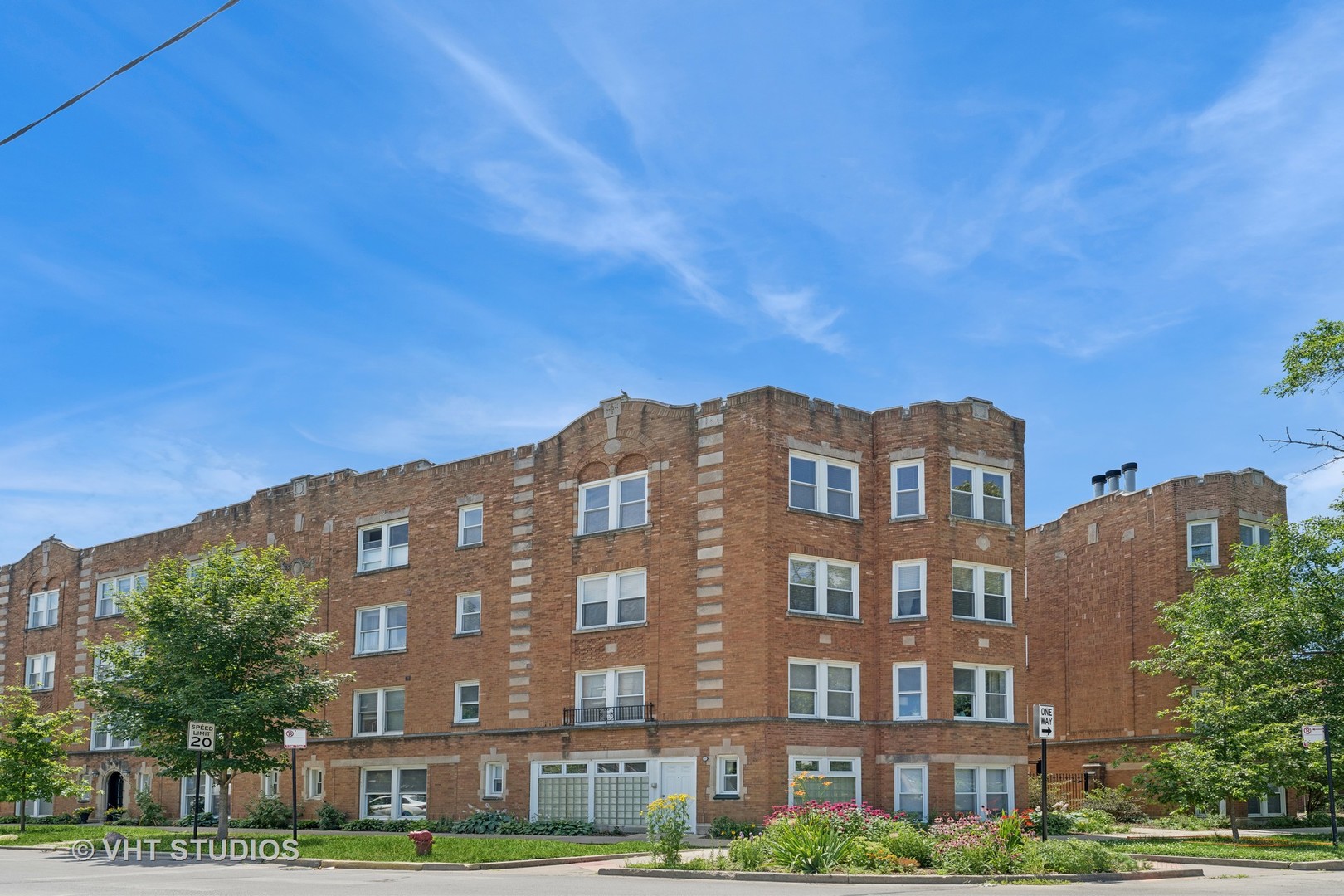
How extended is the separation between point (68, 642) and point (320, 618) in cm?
1695

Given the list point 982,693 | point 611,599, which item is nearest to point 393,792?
point 611,599

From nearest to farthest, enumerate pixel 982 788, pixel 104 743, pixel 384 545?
pixel 982 788
pixel 384 545
pixel 104 743

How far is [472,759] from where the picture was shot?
4116 centimetres

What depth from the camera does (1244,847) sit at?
2994cm

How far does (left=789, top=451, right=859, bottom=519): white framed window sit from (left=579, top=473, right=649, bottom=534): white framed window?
4.32m

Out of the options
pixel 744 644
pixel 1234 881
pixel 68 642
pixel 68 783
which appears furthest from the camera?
pixel 68 642

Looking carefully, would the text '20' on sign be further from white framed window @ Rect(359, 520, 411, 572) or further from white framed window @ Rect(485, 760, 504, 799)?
white framed window @ Rect(359, 520, 411, 572)

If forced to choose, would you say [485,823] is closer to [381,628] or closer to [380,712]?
[380,712]

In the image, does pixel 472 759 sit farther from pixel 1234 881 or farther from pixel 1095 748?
pixel 1234 881

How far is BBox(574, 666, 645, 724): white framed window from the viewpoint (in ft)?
124

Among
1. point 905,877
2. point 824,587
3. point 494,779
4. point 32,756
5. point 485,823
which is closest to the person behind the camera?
point 905,877

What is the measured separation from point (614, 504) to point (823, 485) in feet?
19.8

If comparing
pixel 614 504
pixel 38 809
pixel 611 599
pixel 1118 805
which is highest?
pixel 614 504

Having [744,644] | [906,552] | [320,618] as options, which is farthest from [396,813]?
[906,552]
